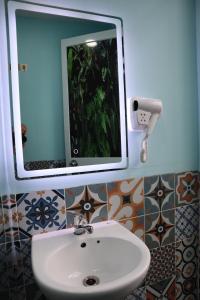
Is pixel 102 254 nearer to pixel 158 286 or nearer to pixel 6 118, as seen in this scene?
pixel 158 286

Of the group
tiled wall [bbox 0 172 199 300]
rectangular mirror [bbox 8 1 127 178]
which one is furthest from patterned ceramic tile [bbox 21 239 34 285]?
rectangular mirror [bbox 8 1 127 178]

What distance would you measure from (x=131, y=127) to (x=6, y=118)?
1.97ft

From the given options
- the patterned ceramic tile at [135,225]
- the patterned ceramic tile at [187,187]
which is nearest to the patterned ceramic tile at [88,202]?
the patterned ceramic tile at [135,225]

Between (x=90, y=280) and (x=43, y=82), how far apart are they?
0.88m

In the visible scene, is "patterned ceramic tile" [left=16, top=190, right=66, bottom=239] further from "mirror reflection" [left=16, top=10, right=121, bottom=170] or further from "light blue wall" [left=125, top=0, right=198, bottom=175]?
"light blue wall" [left=125, top=0, right=198, bottom=175]

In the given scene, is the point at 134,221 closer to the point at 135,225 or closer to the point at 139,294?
the point at 135,225

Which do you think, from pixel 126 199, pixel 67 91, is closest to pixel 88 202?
pixel 126 199

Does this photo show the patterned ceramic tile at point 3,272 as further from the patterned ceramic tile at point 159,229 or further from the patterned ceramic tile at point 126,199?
the patterned ceramic tile at point 159,229

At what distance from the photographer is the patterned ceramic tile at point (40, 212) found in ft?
3.22

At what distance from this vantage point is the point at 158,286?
1299mm

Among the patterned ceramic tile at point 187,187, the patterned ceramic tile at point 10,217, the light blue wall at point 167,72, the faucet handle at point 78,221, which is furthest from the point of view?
the patterned ceramic tile at point 187,187

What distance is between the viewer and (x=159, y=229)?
1.29m

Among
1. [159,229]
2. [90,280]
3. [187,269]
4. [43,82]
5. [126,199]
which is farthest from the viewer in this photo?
[187,269]

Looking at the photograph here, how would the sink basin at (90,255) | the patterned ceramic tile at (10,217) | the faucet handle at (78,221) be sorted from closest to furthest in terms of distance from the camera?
the sink basin at (90,255)
the patterned ceramic tile at (10,217)
the faucet handle at (78,221)
